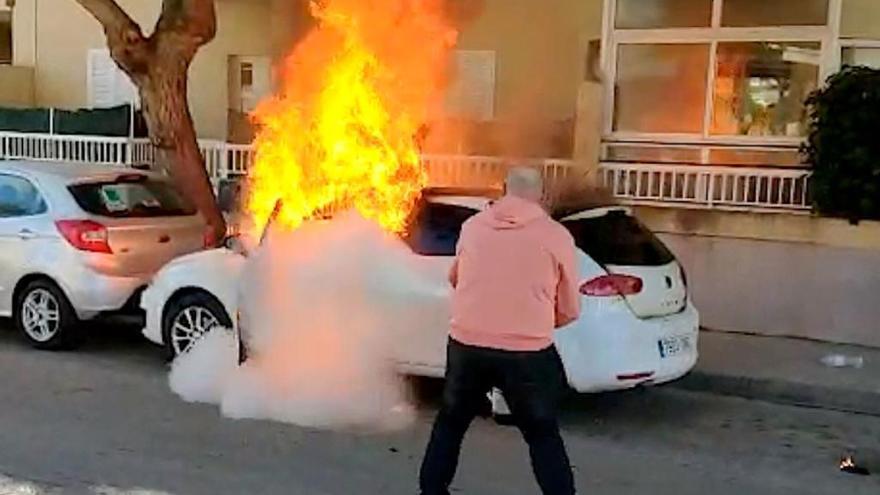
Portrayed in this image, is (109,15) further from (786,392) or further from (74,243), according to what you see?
(786,392)

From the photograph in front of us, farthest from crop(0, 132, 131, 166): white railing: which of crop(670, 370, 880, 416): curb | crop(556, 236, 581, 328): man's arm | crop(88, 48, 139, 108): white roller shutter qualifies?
crop(556, 236, 581, 328): man's arm

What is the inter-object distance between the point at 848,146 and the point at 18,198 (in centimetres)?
717

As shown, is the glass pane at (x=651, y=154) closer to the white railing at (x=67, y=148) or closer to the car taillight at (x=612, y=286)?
the car taillight at (x=612, y=286)

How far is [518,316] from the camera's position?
18.9ft

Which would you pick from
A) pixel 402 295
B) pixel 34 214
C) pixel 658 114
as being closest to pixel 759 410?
pixel 402 295

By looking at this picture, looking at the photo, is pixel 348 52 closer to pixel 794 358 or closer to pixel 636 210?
pixel 636 210

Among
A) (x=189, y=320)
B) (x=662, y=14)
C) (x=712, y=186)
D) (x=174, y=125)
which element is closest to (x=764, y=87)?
(x=662, y=14)

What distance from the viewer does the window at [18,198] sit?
10.6m

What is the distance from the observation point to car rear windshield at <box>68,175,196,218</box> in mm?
10562

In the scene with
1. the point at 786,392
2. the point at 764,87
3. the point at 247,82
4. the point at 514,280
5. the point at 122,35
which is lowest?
the point at 786,392

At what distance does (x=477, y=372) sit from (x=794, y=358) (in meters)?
5.58

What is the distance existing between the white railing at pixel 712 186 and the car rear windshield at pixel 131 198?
13.6 ft

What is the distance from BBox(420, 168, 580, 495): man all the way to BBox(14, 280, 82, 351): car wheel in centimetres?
551

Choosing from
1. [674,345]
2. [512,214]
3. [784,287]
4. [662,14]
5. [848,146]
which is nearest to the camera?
[512,214]
